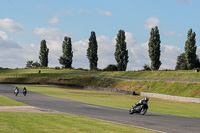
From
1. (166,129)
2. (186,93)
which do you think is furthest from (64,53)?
(166,129)

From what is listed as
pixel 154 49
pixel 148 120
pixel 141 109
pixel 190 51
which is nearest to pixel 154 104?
pixel 141 109

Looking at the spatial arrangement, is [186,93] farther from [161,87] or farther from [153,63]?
[153,63]

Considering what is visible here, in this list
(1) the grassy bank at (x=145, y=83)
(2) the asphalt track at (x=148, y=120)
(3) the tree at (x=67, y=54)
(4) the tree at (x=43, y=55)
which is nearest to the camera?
(2) the asphalt track at (x=148, y=120)

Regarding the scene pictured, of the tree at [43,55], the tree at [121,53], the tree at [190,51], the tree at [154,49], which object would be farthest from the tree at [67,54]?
the tree at [190,51]

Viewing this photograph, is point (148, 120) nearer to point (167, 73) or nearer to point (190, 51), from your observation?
point (167, 73)

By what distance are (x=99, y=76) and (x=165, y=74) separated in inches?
938

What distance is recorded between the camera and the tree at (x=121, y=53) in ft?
388

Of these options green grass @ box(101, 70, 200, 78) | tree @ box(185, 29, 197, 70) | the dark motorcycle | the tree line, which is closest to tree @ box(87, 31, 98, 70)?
the tree line

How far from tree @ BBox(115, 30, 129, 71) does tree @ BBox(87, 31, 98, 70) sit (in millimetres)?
17033

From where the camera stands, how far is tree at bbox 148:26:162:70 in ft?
352

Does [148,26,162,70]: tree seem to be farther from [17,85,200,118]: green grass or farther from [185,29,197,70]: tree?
[17,85,200,118]: green grass

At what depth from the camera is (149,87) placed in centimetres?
8044

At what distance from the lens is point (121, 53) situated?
387 ft

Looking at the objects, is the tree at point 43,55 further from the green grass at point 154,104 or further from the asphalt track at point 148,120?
the asphalt track at point 148,120
